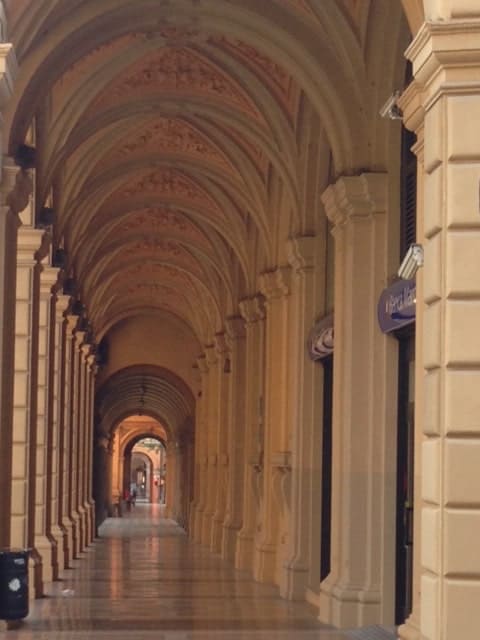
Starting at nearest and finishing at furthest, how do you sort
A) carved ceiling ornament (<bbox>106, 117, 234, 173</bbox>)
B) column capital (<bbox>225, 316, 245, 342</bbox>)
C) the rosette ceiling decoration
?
the rosette ceiling decoration
carved ceiling ornament (<bbox>106, 117, 234, 173</bbox>)
column capital (<bbox>225, 316, 245, 342</bbox>)

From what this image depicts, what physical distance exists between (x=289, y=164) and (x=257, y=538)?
22.6ft

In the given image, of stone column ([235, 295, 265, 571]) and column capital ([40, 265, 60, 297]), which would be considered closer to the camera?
column capital ([40, 265, 60, 297])

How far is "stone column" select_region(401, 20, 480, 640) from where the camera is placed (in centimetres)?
892

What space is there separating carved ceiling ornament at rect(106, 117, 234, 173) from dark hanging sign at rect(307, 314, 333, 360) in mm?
6201

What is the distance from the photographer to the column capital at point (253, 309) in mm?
25781

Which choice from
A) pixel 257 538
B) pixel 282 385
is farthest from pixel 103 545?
pixel 282 385

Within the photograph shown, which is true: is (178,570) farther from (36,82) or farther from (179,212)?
(36,82)

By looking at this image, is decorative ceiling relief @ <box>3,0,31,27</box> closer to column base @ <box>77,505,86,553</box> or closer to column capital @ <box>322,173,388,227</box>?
column capital @ <box>322,173,388,227</box>

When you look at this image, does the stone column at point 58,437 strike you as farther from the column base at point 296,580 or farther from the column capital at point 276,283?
the column base at point 296,580

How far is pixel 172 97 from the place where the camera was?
21.4 metres

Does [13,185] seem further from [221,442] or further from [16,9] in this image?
[221,442]

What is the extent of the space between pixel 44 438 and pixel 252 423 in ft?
18.7

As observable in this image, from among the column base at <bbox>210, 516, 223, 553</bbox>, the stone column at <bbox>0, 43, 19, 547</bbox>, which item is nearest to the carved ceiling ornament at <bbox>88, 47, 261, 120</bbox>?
the stone column at <bbox>0, 43, 19, 547</bbox>

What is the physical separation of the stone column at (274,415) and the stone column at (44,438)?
3.33m
